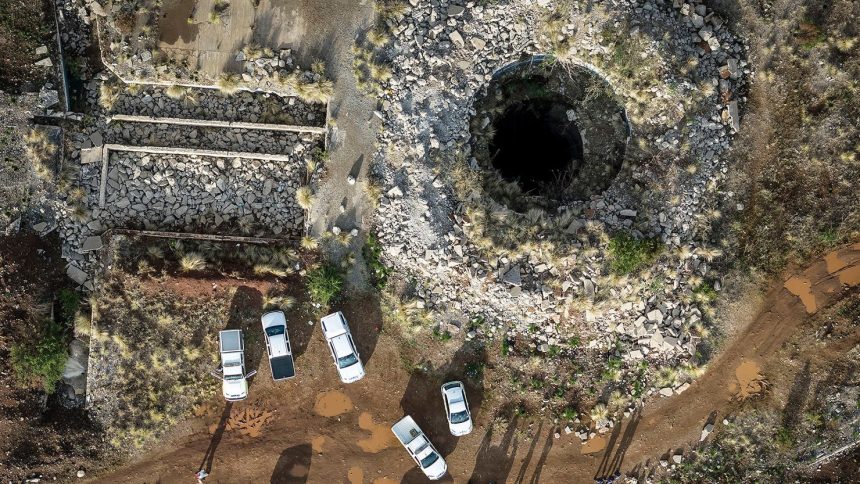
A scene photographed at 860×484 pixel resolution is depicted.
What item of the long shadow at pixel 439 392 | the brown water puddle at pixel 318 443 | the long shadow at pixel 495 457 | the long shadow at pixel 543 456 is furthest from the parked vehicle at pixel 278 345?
the long shadow at pixel 543 456

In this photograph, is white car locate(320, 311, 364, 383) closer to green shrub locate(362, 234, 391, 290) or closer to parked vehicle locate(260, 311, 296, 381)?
parked vehicle locate(260, 311, 296, 381)

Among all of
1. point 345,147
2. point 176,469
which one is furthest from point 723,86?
point 176,469

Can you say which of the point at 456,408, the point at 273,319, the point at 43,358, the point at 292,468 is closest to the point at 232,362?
the point at 273,319

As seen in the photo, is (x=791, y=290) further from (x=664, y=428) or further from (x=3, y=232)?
(x=3, y=232)

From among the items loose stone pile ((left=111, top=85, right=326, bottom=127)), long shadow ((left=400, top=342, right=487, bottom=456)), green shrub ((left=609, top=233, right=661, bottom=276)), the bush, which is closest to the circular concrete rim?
green shrub ((left=609, top=233, right=661, bottom=276))

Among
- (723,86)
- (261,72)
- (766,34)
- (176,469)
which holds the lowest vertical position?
(176,469)

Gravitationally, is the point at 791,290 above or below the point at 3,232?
above
